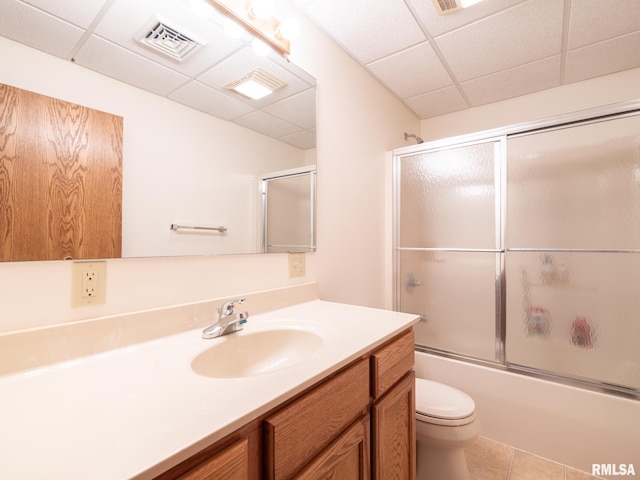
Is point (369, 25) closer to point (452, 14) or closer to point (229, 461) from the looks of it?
point (452, 14)

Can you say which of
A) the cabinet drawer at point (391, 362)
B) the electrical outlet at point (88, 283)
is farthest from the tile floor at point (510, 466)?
the electrical outlet at point (88, 283)

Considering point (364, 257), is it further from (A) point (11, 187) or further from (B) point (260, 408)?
(A) point (11, 187)

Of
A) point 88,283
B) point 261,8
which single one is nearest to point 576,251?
point 261,8

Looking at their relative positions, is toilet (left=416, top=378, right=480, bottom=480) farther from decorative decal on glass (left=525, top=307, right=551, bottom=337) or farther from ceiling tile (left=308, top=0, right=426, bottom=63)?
ceiling tile (left=308, top=0, right=426, bottom=63)

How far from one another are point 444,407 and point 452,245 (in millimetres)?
974

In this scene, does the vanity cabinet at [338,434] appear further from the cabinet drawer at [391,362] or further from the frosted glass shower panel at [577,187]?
the frosted glass shower panel at [577,187]

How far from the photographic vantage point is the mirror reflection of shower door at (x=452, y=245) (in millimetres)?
1748

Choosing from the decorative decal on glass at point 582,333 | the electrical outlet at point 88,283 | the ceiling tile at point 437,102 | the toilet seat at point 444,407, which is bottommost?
the toilet seat at point 444,407

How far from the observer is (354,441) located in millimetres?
770

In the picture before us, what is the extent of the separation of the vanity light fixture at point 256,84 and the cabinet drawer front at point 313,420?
1.11m

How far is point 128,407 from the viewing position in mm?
513

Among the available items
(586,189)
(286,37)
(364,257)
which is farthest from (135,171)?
(586,189)

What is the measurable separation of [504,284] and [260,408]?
5.50ft

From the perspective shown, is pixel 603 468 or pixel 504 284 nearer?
pixel 603 468
